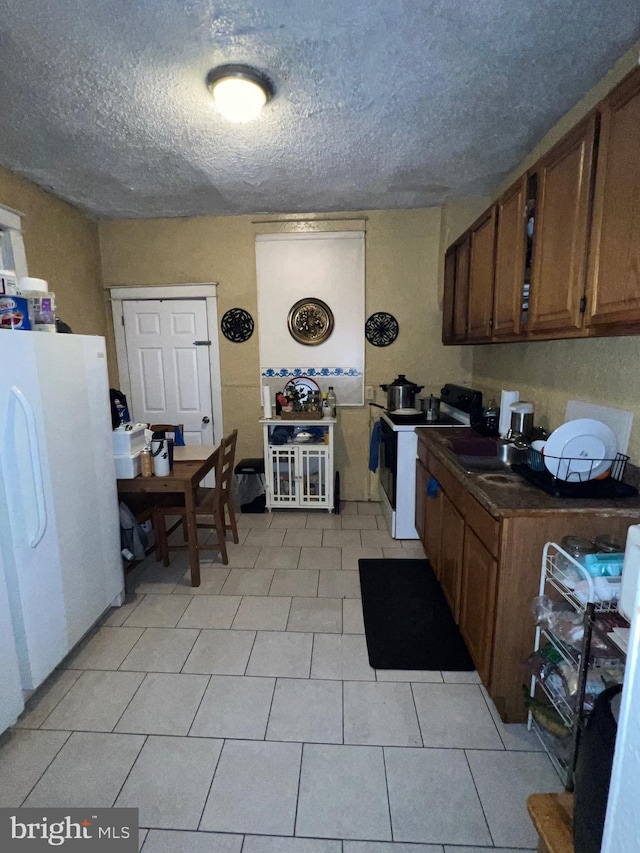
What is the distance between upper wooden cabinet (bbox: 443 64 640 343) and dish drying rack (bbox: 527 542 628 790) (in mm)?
820

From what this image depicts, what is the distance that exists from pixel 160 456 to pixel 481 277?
7.51 feet

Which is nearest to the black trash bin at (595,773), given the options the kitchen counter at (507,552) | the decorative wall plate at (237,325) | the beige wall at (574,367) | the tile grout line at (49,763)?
the kitchen counter at (507,552)

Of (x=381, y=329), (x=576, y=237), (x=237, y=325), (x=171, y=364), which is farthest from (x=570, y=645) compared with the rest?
(x=171, y=364)

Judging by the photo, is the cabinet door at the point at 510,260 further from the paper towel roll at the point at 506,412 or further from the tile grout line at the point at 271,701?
the tile grout line at the point at 271,701

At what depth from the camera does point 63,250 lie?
330 centimetres

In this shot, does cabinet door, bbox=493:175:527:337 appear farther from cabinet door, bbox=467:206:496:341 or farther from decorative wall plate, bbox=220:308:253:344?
decorative wall plate, bbox=220:308:253:344

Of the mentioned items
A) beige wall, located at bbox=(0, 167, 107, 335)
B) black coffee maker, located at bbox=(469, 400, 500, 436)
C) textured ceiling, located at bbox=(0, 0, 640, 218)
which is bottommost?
black coffee maker, located at bbox=(469, 400, 500, 436)

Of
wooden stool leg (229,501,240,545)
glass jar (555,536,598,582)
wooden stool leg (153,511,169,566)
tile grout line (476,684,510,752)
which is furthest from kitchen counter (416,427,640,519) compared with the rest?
wooden stool leg (153,511,169,566)

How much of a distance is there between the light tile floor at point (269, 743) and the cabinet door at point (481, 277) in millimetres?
1909

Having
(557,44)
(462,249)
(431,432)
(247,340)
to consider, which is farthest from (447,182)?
(247,340)

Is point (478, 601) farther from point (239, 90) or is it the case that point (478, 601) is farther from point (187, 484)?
point (239, 90)

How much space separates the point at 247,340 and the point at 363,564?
2.34 meters

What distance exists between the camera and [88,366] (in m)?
2.00

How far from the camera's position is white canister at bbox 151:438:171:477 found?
8.05ft
